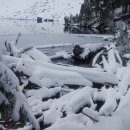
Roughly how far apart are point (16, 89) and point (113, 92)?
5.44 m

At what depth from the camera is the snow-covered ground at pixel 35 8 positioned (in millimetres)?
107912

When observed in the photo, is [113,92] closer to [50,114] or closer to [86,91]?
[86,91]

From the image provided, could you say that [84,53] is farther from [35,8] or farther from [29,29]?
[35,8]

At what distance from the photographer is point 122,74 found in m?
10.6

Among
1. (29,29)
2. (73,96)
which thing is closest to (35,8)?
(29,29)

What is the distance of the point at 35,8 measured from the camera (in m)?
128

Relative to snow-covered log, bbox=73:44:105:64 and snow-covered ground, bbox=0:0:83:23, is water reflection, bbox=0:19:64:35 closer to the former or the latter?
snow-covered log, bbox=73:44:105:64

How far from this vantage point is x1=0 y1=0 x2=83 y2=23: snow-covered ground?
10791cm

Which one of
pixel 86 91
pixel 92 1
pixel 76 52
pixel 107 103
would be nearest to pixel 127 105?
pixel 107 103

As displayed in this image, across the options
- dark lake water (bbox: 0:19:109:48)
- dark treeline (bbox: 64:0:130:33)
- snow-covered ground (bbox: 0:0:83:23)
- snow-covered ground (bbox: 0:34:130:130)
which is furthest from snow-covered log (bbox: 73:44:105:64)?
snow-covered ground (bbox: 0:0:83:23)

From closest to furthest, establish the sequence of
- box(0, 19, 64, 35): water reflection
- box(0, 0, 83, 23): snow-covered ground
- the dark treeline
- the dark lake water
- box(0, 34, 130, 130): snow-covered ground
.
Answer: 1. box(0, 34, 130, 130): snow-covered ground
2. the dark lake water
3. box(0, 19, 64, 35): water reflection
4. the dark treeline
5. box(0, 0, 83, 23): snow-covered ground

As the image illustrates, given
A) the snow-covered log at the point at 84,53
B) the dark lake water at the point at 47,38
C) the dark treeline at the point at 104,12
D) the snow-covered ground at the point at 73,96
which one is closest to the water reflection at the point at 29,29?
the dark lake water at the point at 47,38

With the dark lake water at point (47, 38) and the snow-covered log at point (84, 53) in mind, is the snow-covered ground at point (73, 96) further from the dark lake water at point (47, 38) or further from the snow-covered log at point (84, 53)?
the dark lake water at point (47, 38)

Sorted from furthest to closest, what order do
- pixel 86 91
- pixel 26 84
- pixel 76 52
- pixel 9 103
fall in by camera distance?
pixel 76 52
pixel 26 84
pixel 86 91
pixel 9 103
